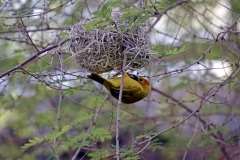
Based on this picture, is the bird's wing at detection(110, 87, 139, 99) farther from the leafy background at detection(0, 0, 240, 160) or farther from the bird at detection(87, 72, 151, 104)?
the leafy background at detection(0, 0, 240, 160)

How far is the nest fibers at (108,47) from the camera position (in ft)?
8.52

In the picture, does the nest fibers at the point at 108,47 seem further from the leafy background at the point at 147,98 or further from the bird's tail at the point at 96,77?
the leafy background at the point at 147,98

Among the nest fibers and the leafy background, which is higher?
the leafy background

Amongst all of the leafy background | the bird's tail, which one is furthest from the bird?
the leafy background

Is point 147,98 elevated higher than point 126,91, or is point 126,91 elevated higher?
point 147,98

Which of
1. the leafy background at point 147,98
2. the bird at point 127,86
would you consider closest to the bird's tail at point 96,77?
the bird at point 127,86

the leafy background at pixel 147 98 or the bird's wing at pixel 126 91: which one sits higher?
the leafy background at pixel 147 98

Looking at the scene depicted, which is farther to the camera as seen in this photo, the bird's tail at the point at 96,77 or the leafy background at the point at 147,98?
the leafy background at the point at 147,98

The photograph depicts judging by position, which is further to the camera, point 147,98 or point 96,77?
point 147,98

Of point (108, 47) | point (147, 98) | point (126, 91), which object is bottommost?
point (126, 91)

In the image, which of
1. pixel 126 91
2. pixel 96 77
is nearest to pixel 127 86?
pixel 126 91

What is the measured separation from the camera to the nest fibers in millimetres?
A: 2596

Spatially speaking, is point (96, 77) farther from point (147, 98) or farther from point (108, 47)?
point (147, 98)

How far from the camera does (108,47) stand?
259cm
